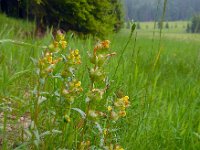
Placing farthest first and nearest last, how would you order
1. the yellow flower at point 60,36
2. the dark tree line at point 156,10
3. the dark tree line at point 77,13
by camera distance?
the dark tree line at point 77,13
the dark tree line at point 156,10
the yellow flower at point 60,36

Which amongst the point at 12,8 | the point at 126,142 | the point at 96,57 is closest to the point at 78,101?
the point at 126,142

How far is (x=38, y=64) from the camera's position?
1516mm

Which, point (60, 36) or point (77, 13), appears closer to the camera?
point (60, 36)

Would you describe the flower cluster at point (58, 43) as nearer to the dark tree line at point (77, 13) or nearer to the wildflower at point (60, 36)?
the wildflower at point (60, 36)

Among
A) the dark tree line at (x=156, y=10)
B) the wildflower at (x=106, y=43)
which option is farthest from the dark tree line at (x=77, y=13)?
the wildflower at (x=106, y=43)

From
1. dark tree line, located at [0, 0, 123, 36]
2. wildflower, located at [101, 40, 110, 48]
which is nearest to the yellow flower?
wildflower, located at [101, 40, 110, 48]

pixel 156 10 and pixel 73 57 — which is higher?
pixel 156 10

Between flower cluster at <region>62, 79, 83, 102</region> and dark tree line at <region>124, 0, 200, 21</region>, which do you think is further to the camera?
dark tree line at <region>124, 0, 200, 21</region>

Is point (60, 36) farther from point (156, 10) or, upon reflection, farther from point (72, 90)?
point (156, 10)

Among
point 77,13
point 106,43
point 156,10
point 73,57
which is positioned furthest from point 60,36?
point 77,13

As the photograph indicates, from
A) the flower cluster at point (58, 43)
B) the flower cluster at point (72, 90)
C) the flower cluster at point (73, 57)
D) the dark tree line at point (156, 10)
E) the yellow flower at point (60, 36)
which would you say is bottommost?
the flower cluster at point (72, 90)

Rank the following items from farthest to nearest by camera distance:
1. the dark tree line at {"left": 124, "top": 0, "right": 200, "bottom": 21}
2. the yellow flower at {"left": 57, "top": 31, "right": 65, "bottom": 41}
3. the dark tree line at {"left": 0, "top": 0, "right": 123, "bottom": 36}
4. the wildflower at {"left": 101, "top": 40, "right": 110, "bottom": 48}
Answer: the dark tree line at {"left": 0, "top": 0, "right": 123, "bottom": 36} < the dark tree line at {"left": 124, "top": 0, "right": 200, "bottom": 21} < the yellow flower at {"left": 57, "top": 31, "right": 65, "bottom": 41} < the wildflower at {"left": 101, "top": 40, "right": 110, "bottom": 48}

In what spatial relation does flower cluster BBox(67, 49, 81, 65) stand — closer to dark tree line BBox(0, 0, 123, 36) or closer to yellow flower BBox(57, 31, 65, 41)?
yellow flower BBox(57, 31, 65, 41)

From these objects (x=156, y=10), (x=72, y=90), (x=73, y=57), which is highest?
(x=156, y=10)
